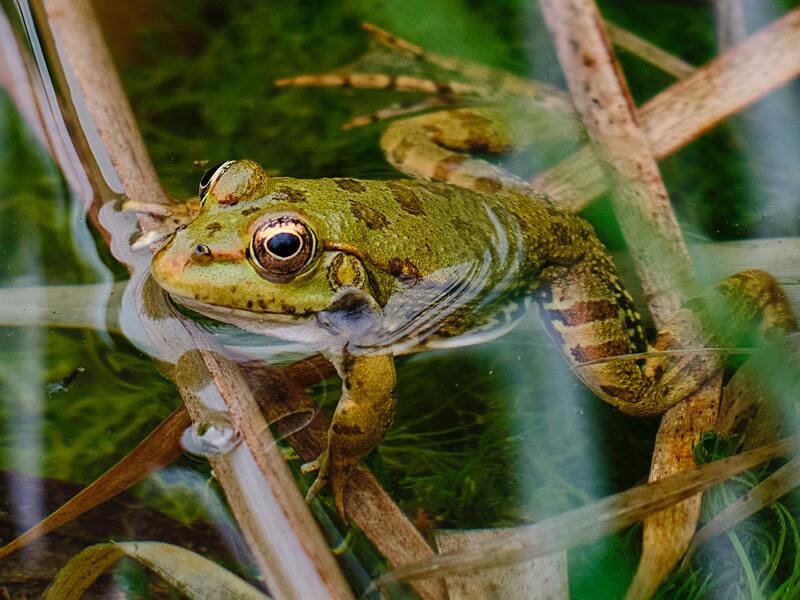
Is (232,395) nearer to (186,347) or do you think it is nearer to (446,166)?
(186,347)

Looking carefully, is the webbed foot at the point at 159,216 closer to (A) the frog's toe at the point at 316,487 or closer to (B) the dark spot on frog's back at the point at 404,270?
(B) the dark spot on frog's back at the point at 404,270

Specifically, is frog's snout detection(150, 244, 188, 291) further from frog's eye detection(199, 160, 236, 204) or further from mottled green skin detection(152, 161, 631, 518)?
frog's eye detection(199, 160, 236, 204)

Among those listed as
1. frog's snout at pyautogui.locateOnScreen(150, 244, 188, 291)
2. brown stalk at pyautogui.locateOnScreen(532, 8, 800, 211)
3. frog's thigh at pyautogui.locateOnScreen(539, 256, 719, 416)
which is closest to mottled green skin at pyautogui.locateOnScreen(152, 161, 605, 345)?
frog's snout at pyautogui.locateOnScreen(150, 244, 188, 291)

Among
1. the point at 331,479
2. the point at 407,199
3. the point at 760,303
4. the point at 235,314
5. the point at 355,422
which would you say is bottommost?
the point at 760,303

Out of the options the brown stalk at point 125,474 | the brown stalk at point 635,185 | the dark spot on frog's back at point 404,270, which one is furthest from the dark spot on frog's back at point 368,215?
the brown stalk at point 635,185

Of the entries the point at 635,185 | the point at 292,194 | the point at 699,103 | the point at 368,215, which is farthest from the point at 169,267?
the point at 699,103

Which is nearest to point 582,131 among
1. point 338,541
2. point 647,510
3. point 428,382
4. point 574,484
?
point 428,382
